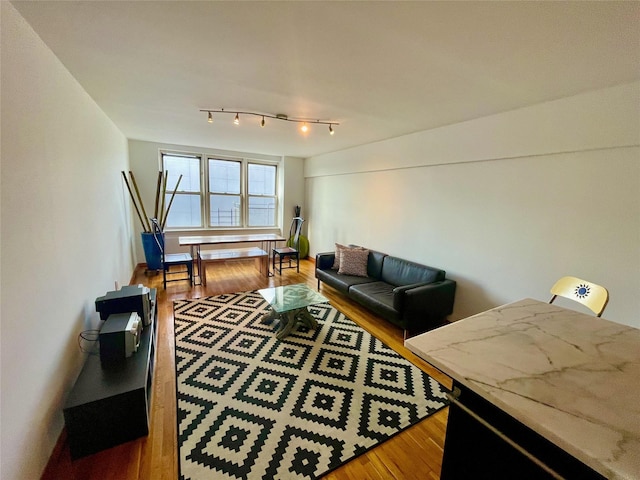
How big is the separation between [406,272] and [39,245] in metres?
3.45

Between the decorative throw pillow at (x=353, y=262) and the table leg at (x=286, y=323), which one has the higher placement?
the decorative throw pillow at (x=353, y=262)

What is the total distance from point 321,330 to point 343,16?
275 centimetres

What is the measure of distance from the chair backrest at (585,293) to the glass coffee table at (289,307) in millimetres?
2044

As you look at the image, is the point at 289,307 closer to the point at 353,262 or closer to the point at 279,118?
the point at 353,262

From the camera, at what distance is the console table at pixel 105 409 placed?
1.49 metres

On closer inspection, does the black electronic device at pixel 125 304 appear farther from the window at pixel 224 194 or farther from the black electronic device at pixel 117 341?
the window at pixel 224 194

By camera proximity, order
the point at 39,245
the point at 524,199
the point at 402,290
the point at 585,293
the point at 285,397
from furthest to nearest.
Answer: the point at 402,290 → the point at 524,199 → the point at 285,397 → the point at 585,293 → the point at 39,245

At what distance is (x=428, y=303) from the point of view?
286cm

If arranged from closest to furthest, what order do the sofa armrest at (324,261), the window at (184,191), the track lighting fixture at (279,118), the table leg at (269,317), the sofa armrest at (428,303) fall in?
the sofa armrest at (428,303), the track lighting fixture at (279,118), the table leg at (269,317), the sofa armrest at (324,261), the window at (184,191)

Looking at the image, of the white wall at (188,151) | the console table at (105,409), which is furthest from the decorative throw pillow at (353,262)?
the console table at (105,409)

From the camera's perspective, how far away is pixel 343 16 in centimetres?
131

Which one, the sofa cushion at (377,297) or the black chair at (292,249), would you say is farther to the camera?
the black chair at (292,249)

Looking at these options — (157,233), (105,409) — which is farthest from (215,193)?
(105,409)

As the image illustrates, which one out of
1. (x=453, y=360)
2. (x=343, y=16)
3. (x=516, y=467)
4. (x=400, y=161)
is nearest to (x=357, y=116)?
(x=400, y=161)
